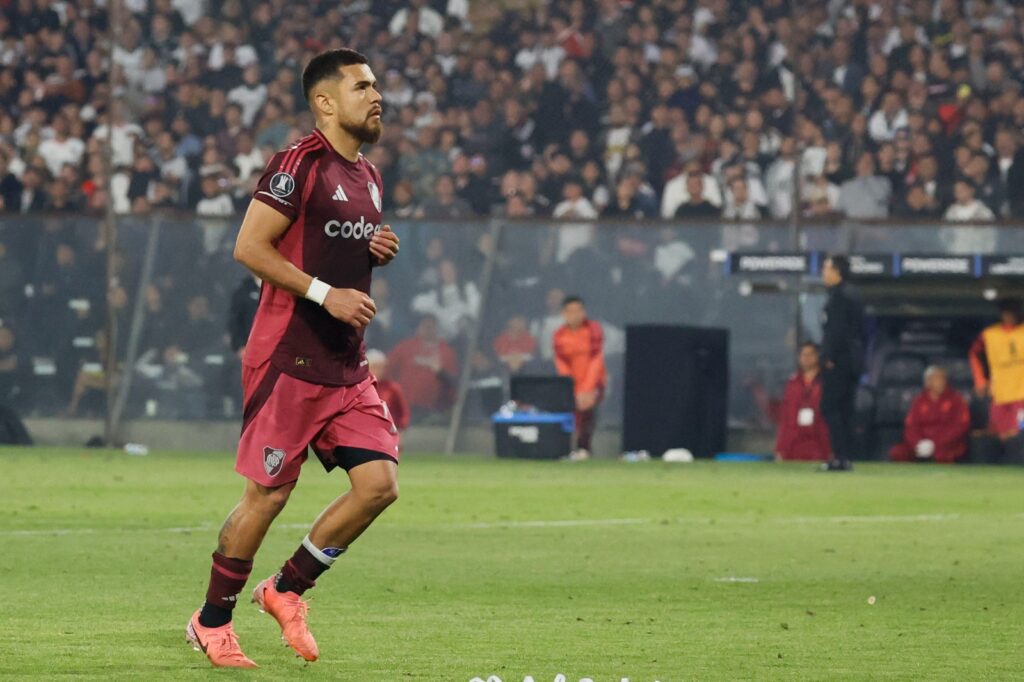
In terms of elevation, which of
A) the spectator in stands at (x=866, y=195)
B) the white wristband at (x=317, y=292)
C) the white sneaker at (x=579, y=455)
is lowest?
the white sneaker at (x=579, y=455)

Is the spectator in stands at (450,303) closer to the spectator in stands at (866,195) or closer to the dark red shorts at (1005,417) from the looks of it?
the spectator in stands at (866,195)

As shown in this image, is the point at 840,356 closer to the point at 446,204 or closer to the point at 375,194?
the point at 446,204

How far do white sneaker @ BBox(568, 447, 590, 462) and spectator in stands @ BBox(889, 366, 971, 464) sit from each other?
3729 mm

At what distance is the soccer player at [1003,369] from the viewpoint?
76.3 ft

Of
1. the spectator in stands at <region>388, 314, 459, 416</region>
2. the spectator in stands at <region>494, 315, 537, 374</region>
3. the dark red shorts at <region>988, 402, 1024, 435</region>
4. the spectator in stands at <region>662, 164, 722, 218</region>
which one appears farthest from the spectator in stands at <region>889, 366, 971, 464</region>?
the spectator in stands at <region>388, 314, 459, 416</region>

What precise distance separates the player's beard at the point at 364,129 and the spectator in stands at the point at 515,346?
56.6 feet

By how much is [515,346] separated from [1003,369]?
5.68 metres

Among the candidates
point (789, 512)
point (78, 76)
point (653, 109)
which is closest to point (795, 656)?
point (789, 512)

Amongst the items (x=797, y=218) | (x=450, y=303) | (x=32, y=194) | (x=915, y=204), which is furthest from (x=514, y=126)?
(x=32, y=194)

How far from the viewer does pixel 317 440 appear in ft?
23.3

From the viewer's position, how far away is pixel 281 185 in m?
6.88

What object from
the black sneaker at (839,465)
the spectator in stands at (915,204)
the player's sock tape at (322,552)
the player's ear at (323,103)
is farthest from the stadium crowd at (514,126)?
the player's sock tape at (322,552)

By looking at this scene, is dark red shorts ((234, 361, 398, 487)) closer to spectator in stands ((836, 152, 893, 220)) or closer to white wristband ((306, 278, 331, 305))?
white wristband ((306, 278, 331, 305))

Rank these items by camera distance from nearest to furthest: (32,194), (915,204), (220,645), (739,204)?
(220,645) → (915,204) → (739,204) → (32,194)
